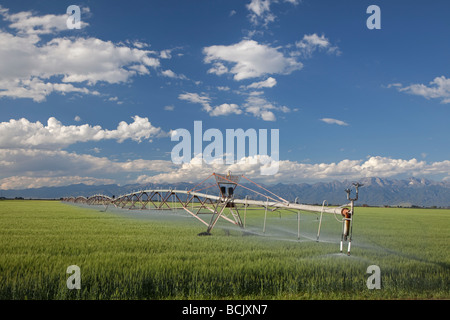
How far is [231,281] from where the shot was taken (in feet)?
33.1

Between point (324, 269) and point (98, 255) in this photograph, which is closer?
point (324, 269)

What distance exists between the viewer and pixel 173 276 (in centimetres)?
1007

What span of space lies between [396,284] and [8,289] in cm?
1202

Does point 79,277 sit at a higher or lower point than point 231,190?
lower

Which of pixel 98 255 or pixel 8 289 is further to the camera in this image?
pixel 98 255
